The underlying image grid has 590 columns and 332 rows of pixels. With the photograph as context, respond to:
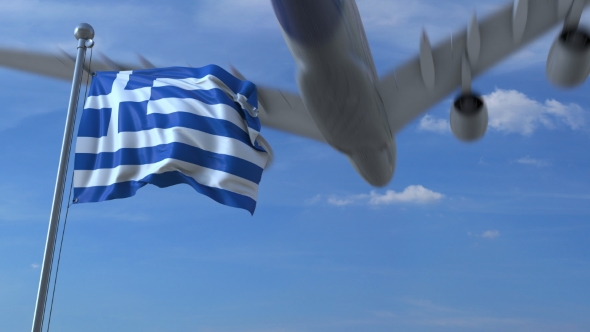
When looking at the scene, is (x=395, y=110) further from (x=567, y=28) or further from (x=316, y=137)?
(x=567, y=28)

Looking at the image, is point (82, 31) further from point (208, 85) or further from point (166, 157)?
point (208, 85)

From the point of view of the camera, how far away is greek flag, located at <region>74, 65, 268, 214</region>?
698cm

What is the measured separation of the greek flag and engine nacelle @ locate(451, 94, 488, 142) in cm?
875

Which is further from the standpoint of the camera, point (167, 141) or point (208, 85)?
point (208, 85)

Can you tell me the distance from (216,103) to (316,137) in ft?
40.0

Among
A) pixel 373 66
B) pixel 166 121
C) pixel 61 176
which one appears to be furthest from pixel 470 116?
pixel 61 176

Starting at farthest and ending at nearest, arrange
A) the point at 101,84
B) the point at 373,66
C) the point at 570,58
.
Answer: the point at 373,66
the point at 570,58
the point at 101,84

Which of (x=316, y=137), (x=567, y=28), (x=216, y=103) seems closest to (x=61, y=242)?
(x=216, y=103)

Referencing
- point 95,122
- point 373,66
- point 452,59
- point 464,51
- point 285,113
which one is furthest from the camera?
point 285,113

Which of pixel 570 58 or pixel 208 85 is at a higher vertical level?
pixel 208 85

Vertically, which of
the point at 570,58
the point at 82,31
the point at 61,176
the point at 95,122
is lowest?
the point at 570,58

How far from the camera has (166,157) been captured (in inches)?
280

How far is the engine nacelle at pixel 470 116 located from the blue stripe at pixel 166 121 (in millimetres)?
9245

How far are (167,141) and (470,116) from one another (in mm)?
10119
